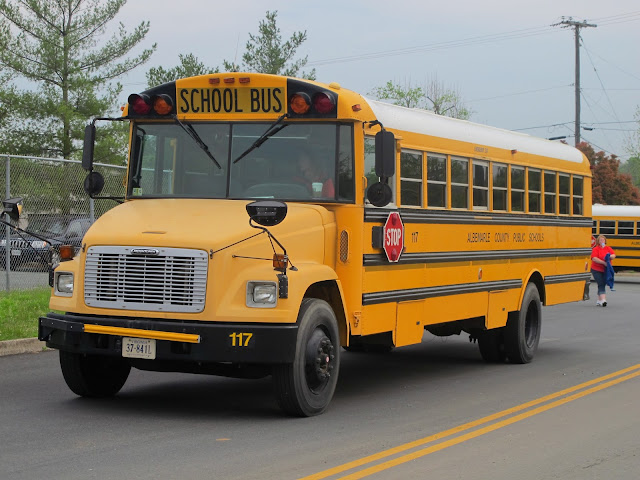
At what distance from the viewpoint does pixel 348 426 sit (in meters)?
7.99

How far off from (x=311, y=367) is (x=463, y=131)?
4010 mm

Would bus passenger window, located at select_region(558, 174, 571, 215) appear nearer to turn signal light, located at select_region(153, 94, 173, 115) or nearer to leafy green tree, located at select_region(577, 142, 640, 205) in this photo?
turn signal light, located at select_region(153, 94, 173, 115)

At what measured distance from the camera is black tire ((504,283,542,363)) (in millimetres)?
12352

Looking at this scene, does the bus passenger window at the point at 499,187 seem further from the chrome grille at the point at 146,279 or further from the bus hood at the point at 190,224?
the chrome grille at the point at 146,279

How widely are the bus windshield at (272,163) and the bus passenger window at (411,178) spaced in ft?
3.22

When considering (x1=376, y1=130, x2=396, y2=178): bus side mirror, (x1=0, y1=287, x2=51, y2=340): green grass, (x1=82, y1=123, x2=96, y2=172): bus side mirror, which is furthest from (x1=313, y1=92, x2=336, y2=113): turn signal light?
(x1=0, y1=287, x2=51, y2=340): green grass

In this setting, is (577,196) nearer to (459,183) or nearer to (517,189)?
(517,189)

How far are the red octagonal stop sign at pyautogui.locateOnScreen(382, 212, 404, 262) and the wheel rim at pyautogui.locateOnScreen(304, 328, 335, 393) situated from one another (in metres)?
1.24

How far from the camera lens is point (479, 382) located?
35.5ft

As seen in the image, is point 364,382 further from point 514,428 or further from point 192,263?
point 192,263

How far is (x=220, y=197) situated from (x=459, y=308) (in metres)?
3.25

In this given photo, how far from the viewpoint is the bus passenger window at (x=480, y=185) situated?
11367 millimetres

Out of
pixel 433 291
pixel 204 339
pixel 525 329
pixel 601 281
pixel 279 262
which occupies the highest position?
pixel 279 262

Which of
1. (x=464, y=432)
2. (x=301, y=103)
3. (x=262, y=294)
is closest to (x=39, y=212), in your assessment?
(x=301, y=103)
